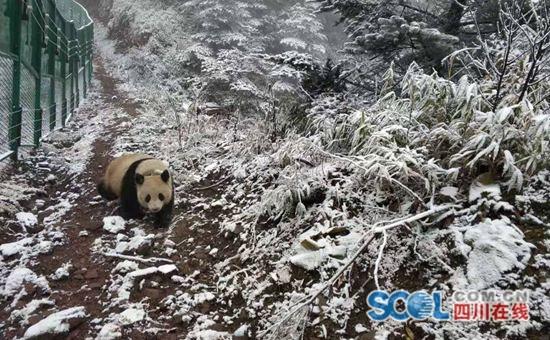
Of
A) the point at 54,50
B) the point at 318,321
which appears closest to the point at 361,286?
the point at 318,321

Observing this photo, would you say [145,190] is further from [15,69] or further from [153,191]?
[15,69]

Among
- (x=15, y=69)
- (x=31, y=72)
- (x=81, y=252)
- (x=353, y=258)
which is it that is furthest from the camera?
(x=31, y=72)

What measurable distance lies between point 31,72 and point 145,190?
3.20 meters

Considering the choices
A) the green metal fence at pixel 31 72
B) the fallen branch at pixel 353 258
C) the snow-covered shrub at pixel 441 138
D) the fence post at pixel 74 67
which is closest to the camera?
the fallen branch at pixel 353 258

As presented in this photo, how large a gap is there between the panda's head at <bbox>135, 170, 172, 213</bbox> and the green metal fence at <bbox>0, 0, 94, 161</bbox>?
6.58ft

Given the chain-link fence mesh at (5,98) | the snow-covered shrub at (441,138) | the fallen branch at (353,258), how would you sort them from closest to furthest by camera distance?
the fallen branch at (353,258) < the snow-covered shrub at (441,138) < the chain-link fence mesh at (5,98)

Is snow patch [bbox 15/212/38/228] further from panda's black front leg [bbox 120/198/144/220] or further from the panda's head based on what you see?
the panda's head

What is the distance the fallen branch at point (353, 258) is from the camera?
245 cm

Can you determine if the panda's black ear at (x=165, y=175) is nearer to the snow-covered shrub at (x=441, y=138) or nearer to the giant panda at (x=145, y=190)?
the giant panda at (x=145, y=190)

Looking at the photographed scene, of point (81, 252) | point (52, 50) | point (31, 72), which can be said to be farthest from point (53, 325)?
point (52, 50)

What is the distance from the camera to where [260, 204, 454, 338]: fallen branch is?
2.45 m

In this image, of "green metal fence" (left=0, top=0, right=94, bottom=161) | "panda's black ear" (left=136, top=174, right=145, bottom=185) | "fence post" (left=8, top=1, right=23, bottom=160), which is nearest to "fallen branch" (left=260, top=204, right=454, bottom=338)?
"panda's black ear" (left=136, top=174, right=145, bottom=185)

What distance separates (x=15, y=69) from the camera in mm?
5273

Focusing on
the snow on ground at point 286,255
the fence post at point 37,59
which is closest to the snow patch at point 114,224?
the snow on ground at point 286,255
